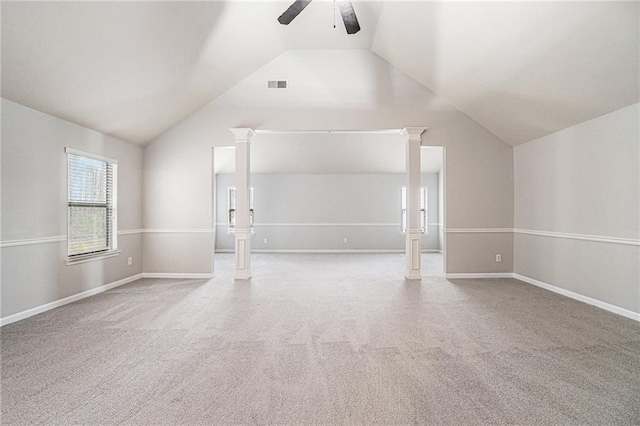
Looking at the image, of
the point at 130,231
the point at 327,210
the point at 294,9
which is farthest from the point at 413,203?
the point at 130,231

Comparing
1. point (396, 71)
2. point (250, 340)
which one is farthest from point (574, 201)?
point (250, 340)

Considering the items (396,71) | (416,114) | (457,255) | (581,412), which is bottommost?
(581,412)

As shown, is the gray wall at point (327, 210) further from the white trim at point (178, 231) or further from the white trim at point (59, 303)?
the white trim at point (59, 303)

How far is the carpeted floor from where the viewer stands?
183cm

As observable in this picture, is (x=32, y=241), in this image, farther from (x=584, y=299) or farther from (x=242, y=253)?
(x=584, y=299)

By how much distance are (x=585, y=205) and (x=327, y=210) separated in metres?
5.94

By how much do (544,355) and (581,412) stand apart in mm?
761

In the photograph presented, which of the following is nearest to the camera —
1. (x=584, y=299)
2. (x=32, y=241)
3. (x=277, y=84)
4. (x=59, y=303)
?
(x=32, y=241)

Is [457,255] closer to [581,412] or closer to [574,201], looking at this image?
[574,201]

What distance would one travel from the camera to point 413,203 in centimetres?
534

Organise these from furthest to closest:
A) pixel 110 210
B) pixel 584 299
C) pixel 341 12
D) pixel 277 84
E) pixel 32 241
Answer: pixel 277 84 < pixel 110 210 < pixel 584 299 < pixel 32 241 < pixel 341 12

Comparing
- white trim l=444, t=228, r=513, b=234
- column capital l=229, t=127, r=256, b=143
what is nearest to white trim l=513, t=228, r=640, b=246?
white trim l=444, t=228, r=513, b=234

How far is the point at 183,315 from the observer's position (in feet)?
11.5

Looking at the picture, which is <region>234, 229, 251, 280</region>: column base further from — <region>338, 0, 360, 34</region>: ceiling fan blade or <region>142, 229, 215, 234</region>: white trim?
<region>338, 0, 360, 34</region>: ceiling fan blade
